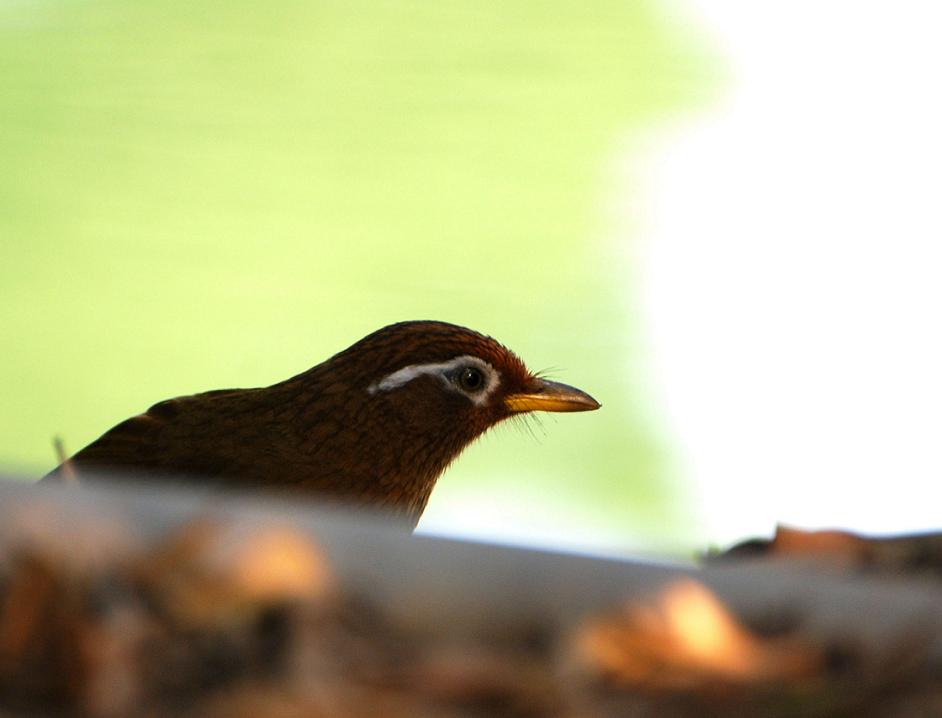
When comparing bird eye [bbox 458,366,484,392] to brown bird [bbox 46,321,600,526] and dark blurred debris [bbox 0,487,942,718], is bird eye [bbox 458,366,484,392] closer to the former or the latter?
brown bird [bbox 46,321,600,526]

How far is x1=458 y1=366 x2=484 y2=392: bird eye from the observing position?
3.63 m

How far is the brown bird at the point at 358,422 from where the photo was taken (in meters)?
3.09

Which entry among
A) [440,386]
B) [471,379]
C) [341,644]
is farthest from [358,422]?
[341,644]

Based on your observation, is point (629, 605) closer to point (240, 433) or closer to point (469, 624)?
point (469, 624)

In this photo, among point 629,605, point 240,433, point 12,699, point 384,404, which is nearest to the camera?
point 12,699

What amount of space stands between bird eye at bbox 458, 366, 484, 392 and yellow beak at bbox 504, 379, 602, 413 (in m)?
0.10

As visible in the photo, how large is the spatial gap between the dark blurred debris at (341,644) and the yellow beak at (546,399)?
2306 mm

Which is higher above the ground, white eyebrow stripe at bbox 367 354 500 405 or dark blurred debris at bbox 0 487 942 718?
white eyebrow stripe at bbox 367 354 500 405

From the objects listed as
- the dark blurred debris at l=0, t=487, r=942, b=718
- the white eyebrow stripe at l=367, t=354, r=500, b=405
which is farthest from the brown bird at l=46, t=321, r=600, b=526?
the dark blurred debris at l=0, t=487, r=942, b=718

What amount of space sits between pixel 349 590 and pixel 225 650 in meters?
0.13

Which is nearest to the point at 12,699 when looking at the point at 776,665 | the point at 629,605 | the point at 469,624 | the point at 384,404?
the point at 469,624

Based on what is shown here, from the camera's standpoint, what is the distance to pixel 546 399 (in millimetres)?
3742

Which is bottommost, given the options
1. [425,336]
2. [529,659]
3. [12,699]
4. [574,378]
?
[12,699]

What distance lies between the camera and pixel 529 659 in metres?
1.36
